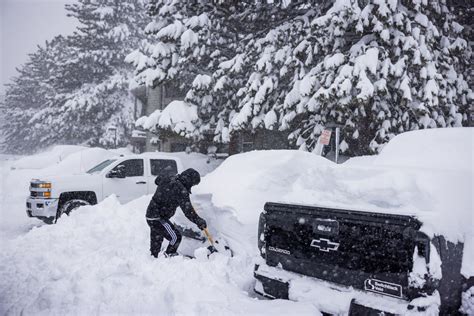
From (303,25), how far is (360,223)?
9.54 m

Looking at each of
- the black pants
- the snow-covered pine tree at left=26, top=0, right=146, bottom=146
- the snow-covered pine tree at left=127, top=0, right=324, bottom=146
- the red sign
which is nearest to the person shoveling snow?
the black pants

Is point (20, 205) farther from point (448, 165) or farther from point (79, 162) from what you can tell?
point (448, 165)

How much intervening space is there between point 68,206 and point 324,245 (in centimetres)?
712

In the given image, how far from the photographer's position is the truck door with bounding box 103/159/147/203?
893 centimetres

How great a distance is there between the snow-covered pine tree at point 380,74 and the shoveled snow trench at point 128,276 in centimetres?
561

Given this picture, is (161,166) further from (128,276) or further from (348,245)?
(348,245)

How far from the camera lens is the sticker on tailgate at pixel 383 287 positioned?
2652 mm

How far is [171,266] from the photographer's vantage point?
4.86m

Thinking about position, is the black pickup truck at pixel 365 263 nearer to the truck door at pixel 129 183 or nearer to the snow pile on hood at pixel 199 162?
the truck door at pixel 129 183

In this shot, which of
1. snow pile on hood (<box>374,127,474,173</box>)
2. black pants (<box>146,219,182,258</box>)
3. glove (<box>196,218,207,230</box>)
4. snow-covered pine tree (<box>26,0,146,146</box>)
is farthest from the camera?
snow-covered pine tree (<box>26,0,146,146</box>)

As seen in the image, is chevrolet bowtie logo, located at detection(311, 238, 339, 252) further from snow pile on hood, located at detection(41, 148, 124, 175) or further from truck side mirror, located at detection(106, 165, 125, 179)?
snow pile on hood, located at detection(41, 148, 124, 175)

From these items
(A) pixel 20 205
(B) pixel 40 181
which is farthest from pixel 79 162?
(B) pixel 40 181

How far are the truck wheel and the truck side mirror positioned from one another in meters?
0.84

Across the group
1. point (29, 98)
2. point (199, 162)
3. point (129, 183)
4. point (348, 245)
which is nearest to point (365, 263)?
point (348, 245)
